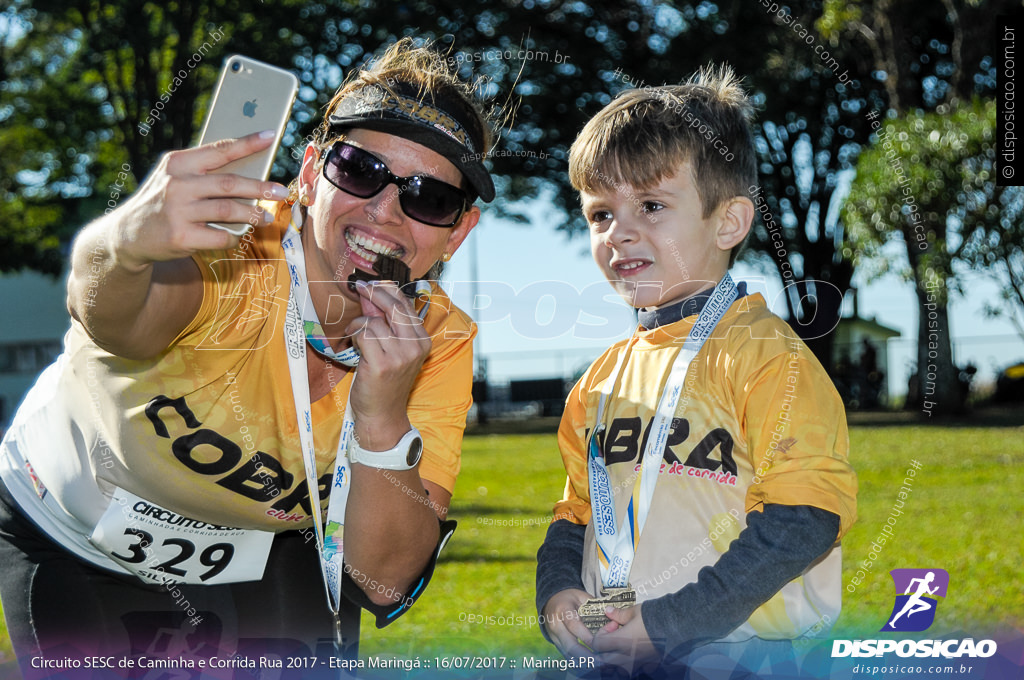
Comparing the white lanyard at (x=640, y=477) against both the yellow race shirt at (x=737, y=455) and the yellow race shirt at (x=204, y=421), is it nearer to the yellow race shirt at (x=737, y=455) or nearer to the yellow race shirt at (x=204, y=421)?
the yellow race shirt at (x=737, y=455)

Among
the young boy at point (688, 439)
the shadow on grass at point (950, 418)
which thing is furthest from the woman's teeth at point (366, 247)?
the shadow on grass at point (950, 418)

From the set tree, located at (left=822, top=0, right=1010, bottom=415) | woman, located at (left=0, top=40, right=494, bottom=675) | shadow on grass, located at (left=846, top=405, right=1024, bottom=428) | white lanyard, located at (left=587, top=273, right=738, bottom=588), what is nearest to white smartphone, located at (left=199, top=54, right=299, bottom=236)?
woman, located at (left=0, top=40, right=494, bottom=675)

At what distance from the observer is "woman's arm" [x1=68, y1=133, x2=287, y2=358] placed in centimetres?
159

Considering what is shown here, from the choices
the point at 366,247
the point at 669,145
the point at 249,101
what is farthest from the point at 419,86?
the point at 249,101

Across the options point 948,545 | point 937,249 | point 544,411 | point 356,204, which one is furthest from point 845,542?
point 544,411

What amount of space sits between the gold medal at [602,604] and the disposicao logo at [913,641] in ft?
2.39

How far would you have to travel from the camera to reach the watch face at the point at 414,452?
2.29 m

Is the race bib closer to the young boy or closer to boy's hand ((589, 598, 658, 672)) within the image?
the young boy

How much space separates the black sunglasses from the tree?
10418 mm

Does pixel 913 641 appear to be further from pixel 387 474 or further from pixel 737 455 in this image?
pixel 387 474

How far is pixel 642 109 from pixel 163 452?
5.54 ft

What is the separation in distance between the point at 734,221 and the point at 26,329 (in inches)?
1545

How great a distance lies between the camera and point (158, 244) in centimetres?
164

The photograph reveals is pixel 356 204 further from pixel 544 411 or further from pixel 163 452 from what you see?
pixel 544 411
